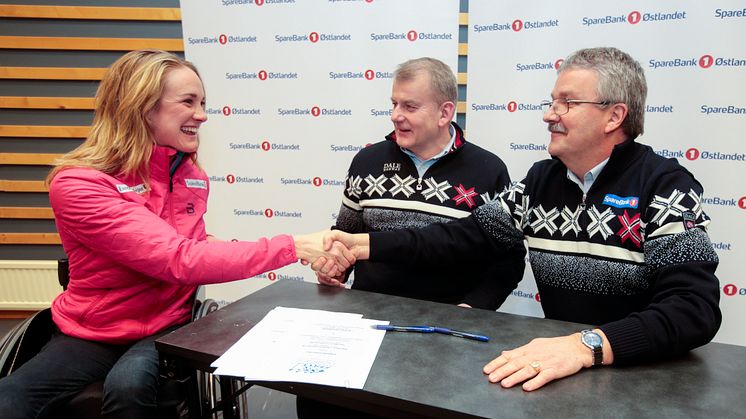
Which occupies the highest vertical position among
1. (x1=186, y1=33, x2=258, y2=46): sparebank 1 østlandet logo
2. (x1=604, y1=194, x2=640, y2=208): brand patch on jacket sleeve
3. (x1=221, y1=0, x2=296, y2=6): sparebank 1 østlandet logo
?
(x1=221, y1=0, x2=296, y2=6): sparebank 1 østlandet logo

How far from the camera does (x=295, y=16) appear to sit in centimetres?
352

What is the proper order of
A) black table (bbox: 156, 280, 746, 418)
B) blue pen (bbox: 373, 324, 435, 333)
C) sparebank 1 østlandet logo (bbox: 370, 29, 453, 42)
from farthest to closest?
1. sparebank 1 østlandet logo (bbox: 370, 29, 453, 42)
2. blue pen (bbox: 373, 324, 435, 333)
3. black table (bbox: 156, 280, 746, 418)

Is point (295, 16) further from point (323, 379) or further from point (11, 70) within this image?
point (323, 379)

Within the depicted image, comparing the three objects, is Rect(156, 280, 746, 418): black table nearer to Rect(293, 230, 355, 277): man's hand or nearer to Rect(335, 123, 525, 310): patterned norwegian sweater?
Rect(293, 230, 355, 277): man's hand

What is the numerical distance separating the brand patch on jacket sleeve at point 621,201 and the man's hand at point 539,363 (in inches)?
23.9

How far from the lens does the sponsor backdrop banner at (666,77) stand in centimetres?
271

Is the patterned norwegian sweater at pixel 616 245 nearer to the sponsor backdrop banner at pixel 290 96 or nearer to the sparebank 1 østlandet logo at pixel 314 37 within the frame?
the sponsor backdrop banner at pixel 290 96

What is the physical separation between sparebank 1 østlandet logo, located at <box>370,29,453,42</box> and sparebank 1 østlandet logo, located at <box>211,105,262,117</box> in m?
1.08

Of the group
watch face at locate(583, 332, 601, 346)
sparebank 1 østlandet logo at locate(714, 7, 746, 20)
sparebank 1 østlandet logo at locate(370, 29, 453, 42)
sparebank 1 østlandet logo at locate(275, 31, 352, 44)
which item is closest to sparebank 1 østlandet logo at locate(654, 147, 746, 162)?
sparebank 1 østlandet logo at locate(714, 7, 746, 20)

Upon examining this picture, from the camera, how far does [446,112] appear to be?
2.54m

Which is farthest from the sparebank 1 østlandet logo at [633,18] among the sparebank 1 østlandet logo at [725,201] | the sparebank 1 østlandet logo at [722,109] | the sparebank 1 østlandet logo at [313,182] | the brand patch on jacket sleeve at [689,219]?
the sparebank 1 østlandet logo at [313,182]

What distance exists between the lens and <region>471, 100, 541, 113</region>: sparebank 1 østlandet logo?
308 centimetres

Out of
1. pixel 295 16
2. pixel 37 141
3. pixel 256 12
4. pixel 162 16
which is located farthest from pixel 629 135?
pixel 37 141

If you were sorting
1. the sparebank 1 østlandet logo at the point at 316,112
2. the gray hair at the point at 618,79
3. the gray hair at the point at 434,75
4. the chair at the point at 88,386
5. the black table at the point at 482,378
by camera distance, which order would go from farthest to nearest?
1. the sparebank 1 østlandet logo at the point at 316,112
2. the gray hair at the point at 434,75
3. the gray hair at the point at 618,79
4. the chair at the point at 88,386
5. the black table at the point at 482,378
